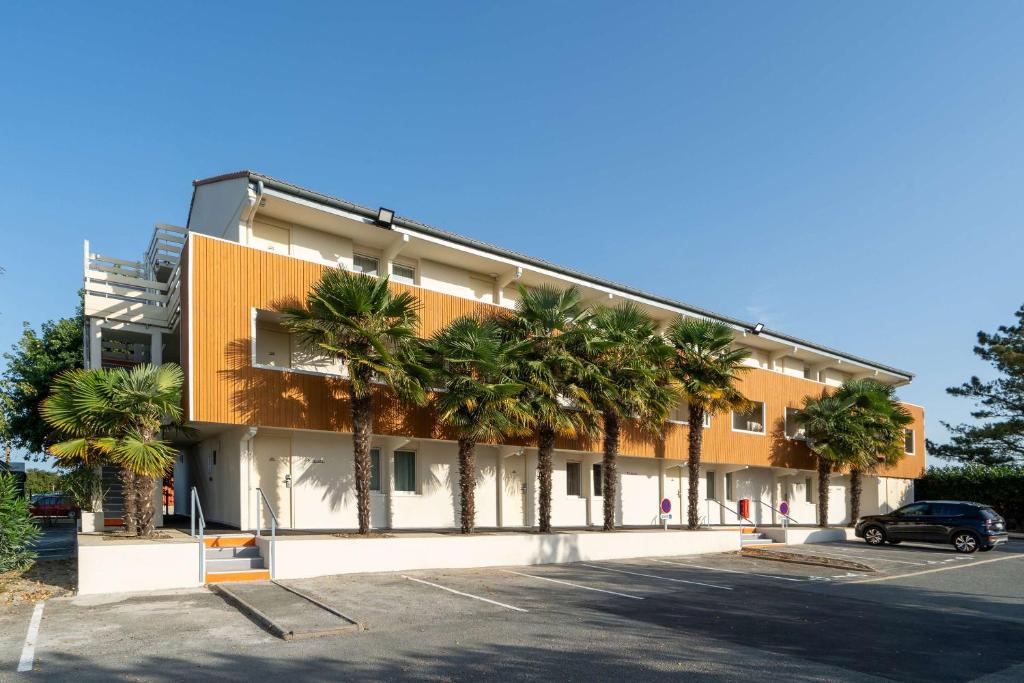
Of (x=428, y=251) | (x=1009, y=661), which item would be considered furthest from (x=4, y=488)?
(x=1009, y=661)

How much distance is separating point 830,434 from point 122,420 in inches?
1023

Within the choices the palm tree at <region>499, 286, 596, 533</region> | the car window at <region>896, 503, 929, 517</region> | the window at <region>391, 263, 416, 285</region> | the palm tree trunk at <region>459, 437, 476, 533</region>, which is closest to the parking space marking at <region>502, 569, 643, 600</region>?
the palm tree trunk at <region>459, 437, 476, 533</region>

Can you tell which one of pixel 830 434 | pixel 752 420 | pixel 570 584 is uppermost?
pixel 752 420

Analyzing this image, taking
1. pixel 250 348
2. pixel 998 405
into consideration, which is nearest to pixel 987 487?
pixel 998 405

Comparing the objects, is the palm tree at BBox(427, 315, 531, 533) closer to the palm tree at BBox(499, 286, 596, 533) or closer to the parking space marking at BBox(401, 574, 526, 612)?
the palm tree at BBox(499, 286, 596, 533)

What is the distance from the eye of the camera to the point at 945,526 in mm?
25984

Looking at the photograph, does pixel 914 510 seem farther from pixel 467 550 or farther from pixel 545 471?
pixel 467 550

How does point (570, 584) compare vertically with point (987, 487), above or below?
above

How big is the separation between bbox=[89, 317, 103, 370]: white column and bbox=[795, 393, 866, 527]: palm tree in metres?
25.9

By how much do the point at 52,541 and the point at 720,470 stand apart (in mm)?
24296

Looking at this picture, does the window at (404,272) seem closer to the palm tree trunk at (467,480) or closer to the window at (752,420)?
the palm tree trunk at (467,480)

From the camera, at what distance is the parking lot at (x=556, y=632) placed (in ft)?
28.0

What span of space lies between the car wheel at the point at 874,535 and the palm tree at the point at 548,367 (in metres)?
13.9

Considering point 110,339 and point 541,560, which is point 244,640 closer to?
point 541,560
